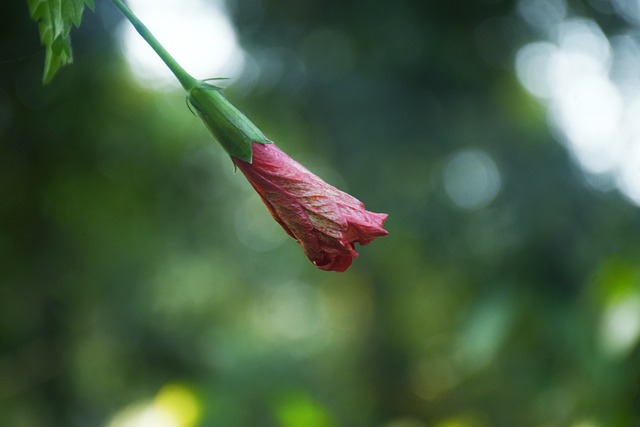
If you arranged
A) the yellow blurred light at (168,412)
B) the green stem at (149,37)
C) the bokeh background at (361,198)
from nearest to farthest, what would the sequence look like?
the green stem at (149,37)
the yellow blurred light at (168,412)
the bokeh background at (361,198)

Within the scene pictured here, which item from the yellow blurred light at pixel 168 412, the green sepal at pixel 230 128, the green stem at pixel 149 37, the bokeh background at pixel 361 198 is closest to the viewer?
the green stem at pixel 149 37

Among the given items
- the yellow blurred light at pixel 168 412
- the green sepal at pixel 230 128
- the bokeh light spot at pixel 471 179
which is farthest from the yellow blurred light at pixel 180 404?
the bokeh light spot at pixel 471 179

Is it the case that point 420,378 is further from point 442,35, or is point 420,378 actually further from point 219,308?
point 219,308

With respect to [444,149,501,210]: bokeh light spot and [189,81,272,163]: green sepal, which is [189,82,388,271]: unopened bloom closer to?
[189,81,272,163]: green sepal

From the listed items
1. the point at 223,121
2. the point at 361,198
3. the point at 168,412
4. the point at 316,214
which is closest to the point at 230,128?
the point at 223,121

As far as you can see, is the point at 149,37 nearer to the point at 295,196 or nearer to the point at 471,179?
the point at 295,196

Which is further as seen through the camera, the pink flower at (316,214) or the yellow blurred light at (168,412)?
the yellow blurred light at (168,412)

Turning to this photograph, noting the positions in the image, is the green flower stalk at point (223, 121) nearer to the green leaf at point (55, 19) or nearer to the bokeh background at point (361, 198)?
the green leaf at point (55, 19)

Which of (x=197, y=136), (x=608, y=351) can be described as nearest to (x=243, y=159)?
(x=608, y=351)
